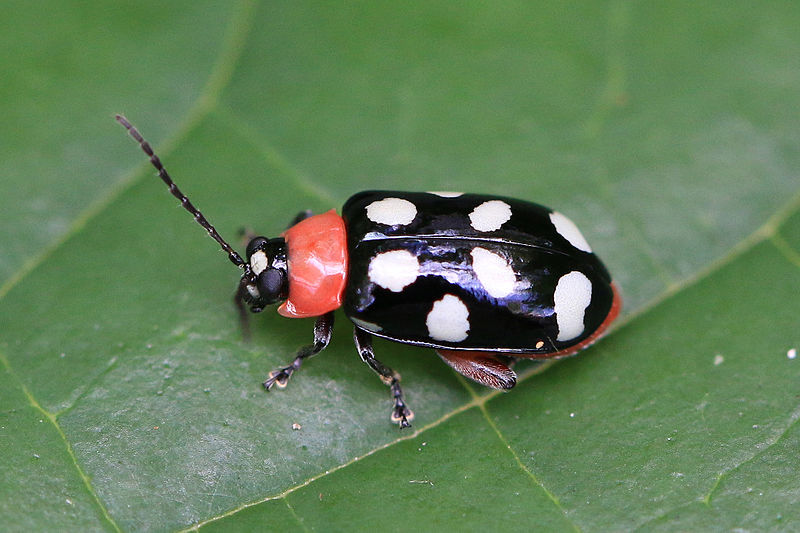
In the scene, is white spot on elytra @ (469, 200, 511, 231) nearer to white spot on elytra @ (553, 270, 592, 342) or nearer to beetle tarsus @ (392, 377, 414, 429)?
white spot on elytra @ (553, 270, 592, 342)

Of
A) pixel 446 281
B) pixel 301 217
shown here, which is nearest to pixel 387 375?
pixel 446 281

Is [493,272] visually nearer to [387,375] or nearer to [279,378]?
[387,375]

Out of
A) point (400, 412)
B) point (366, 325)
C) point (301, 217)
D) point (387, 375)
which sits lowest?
point (400, 412)

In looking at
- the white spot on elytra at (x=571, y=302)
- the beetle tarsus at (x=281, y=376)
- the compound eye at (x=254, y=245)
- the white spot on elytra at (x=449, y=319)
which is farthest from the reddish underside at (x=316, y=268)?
the white spot on elytra at (x=571, y=302)

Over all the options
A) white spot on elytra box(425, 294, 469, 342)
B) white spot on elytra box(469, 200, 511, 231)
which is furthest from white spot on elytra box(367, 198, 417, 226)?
white spot on elytra box(425, 294, 469, 342)

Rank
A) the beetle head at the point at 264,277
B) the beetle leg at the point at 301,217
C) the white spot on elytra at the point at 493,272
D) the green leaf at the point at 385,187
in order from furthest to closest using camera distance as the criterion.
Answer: the beetle leg at the point at 301,217 < the beetle head at the point at 264,277 < the white spot on elytra at the point at 493,272 < the green leaf at the point at 385,187

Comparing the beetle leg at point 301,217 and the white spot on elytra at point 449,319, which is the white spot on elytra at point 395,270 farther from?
the beetle leg at point 301,217

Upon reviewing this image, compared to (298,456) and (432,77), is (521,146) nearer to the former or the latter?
(432,77)
